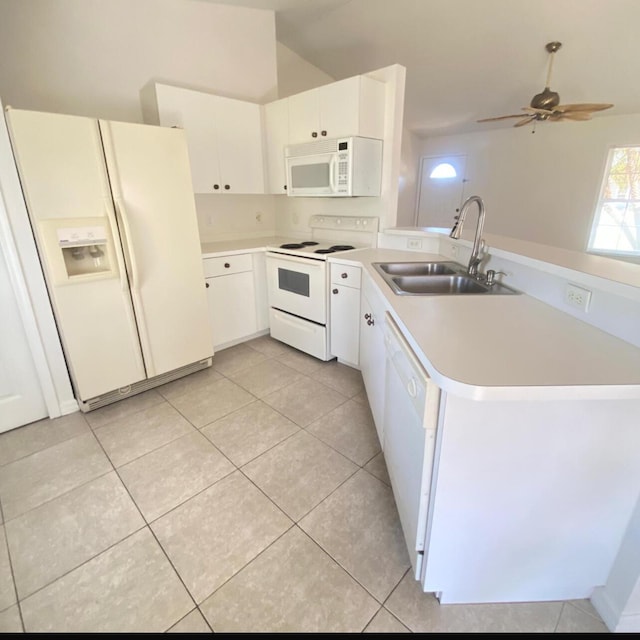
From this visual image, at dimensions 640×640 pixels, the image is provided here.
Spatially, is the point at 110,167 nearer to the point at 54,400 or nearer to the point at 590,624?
the point at 54,400

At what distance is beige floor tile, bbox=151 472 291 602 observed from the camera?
131 centimetres

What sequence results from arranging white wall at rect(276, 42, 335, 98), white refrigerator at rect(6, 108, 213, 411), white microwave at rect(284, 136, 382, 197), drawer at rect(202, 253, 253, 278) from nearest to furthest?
white refrigerator at rect(6, 108, 213, 411)
white microwave at rect(284, 136, 382, 197)
drawer at rect(202, 253, 253, 278)
white wall at rect(276, 42, 335, 98)

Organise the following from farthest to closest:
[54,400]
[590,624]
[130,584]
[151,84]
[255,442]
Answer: [151,84] → [54,400] → [255,442] → [130,584] → [590,624]

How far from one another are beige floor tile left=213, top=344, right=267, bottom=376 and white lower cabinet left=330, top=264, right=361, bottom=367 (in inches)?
28.3

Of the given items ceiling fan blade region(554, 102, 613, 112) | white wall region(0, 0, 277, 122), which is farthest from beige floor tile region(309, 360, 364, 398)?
ceiling fan blade region(554, 102, 613, 112)

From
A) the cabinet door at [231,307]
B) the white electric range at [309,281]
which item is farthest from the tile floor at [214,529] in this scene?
the cabinet door at [231,307]

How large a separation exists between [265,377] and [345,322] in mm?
766

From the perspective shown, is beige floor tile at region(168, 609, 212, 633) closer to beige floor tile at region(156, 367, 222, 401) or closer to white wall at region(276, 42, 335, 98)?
beige floor tile at region(156, 367, 222, 401)

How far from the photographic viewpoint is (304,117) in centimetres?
289

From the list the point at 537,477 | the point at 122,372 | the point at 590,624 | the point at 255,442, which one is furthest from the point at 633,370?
the point at 122,372

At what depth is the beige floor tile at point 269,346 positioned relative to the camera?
312cm

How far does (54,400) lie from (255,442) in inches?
55.1

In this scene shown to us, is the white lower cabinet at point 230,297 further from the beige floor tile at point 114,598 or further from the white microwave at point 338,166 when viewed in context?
the beige floor tile at point 114,598

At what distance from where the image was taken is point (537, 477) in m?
0.99
